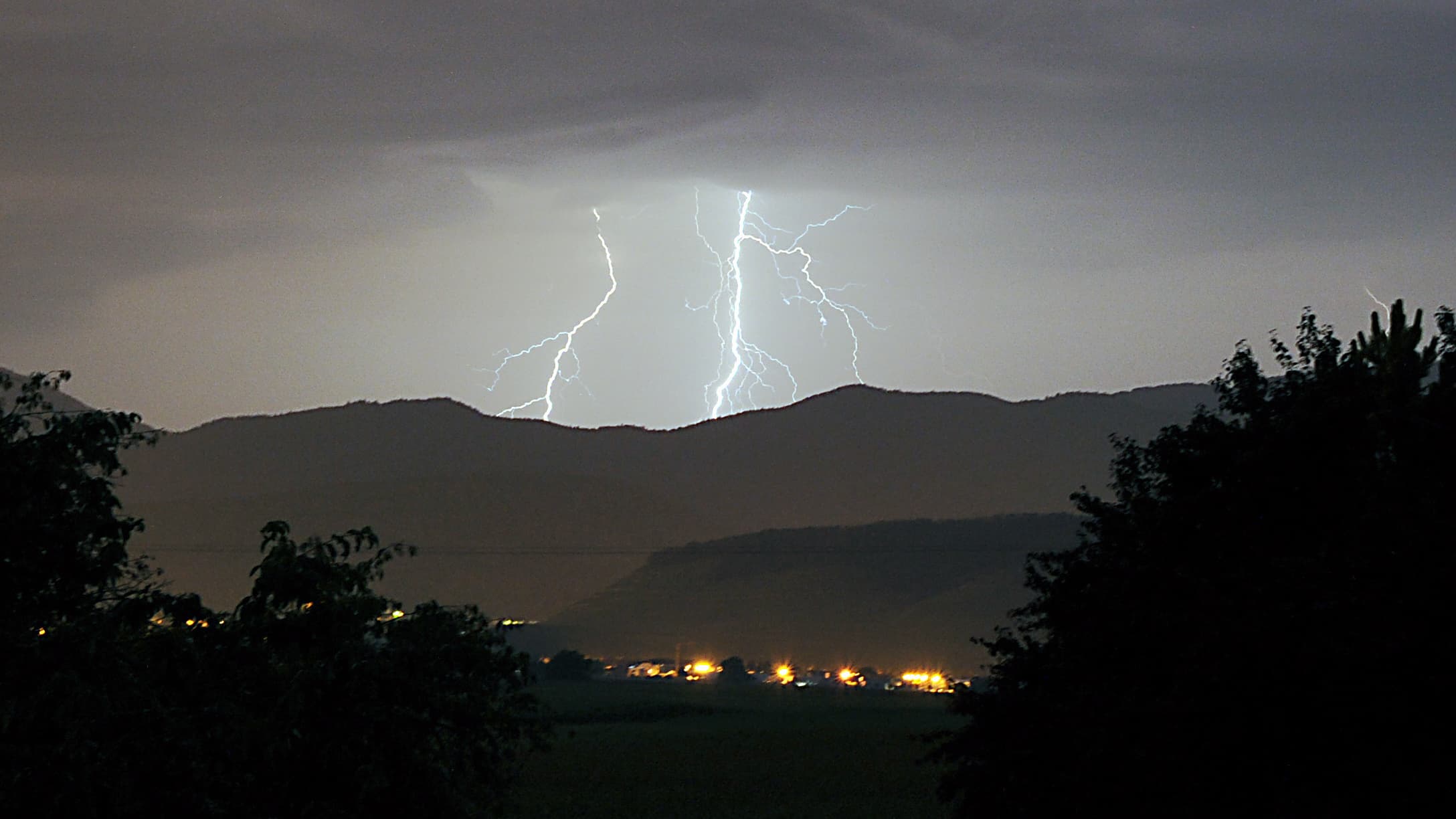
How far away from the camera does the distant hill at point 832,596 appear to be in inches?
5310

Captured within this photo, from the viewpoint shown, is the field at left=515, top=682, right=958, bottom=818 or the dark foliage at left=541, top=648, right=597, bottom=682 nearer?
the field at left=515, top=682, right=958, bottom=818

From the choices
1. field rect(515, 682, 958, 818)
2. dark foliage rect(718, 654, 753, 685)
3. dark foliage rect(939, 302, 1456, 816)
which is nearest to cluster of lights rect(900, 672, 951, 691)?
dark foliage rect(718, 654, 753, 685)

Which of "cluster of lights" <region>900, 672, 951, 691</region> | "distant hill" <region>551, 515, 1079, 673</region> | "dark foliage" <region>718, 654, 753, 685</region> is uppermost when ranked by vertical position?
"distant hill" <region>551, 515, 1079, 673</region>

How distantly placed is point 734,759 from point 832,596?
96.2 m

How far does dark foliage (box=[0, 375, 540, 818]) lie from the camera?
27.2 ft

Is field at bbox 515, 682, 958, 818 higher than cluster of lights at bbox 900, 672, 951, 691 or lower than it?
lower

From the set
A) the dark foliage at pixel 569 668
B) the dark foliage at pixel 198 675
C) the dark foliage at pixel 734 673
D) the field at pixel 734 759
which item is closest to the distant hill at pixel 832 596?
the dark foliage at pixel 734 673

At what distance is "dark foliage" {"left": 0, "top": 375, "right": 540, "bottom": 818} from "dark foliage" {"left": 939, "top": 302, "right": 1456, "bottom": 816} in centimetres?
704

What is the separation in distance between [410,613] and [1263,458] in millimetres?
10218

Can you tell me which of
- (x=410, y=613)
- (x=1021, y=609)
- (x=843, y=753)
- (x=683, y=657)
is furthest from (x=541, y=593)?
(x=410, y=613)

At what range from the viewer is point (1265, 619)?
13.2 metres

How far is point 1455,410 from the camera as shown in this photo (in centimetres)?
1439

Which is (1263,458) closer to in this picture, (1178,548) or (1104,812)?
(1178,548)

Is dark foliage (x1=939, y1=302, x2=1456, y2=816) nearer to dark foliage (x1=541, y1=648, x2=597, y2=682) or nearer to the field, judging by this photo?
the field
